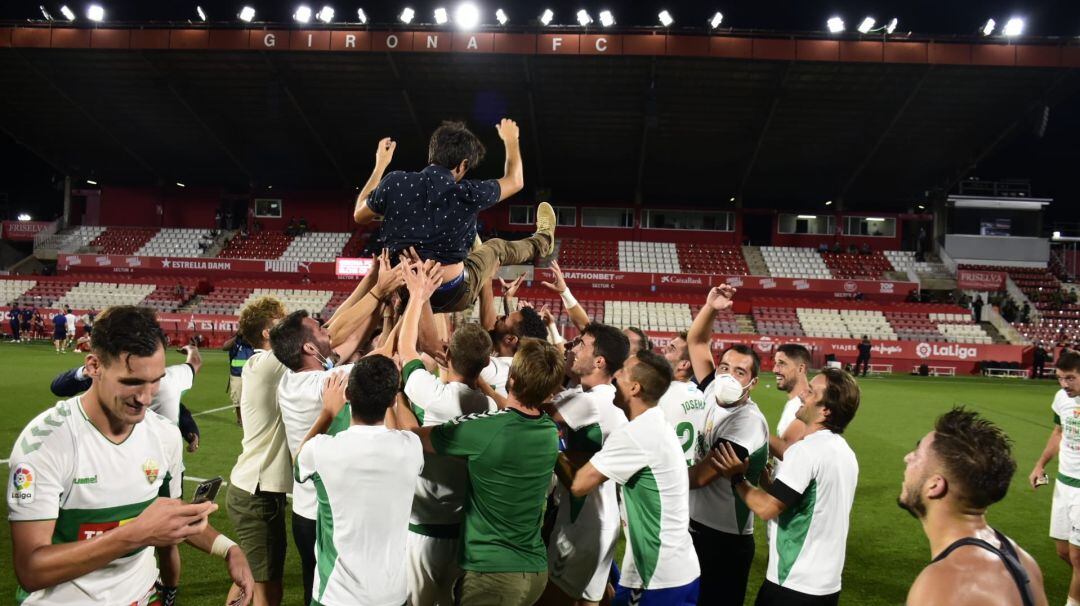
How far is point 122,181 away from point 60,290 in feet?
31.0

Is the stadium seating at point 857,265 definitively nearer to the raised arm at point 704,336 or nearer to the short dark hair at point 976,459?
the raised arm at point 704,336

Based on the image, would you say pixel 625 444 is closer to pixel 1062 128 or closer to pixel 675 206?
pixel 675 206

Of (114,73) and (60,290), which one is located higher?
(114,73)

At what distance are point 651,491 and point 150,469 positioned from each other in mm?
2379

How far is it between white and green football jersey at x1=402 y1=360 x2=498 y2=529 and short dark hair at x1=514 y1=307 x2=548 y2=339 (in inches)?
48.4

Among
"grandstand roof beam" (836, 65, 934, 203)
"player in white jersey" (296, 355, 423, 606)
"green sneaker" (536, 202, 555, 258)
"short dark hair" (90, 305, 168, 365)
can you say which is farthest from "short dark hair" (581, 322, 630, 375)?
"grandstand roof beam" (836, 65, 934, 203)

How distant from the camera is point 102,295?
32.4 m

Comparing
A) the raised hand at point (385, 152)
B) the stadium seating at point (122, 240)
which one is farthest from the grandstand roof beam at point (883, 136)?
the stadium seating at point (122, 240)

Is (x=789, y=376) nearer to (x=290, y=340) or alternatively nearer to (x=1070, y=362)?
(x=1070, y=362)

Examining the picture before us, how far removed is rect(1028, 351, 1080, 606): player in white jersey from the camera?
213 inches

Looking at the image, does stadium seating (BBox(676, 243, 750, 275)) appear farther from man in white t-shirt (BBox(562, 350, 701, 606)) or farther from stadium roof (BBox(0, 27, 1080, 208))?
man in white t-shirt (BBox(562, 350, 701, 606))

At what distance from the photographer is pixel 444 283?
4.40 meters

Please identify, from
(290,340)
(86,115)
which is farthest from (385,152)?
(86,115)

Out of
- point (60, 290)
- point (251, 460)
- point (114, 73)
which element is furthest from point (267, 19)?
point (251, 460)
